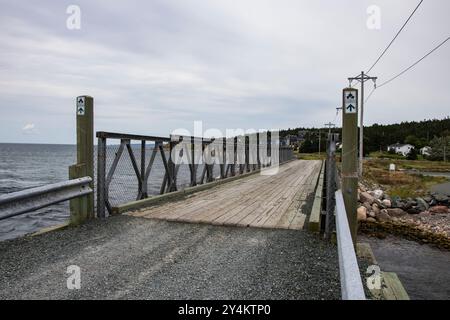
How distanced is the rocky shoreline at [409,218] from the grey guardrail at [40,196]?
11391 mm

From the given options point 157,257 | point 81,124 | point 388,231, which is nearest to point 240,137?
point 388,231

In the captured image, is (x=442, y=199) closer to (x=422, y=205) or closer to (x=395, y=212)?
(x=422, y=205)

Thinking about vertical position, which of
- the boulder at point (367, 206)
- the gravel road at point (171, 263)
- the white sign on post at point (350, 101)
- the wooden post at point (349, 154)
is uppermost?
the white sign on post at point (350, 101)

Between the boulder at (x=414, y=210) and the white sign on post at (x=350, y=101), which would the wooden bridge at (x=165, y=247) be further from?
the boulder at (x=414, y=210)

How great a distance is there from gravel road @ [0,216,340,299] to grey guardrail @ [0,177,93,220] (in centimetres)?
44

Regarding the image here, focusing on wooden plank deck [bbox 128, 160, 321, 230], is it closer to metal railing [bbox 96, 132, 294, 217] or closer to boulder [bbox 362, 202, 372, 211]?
metal railing [bbox 96, 132, 294, 217]

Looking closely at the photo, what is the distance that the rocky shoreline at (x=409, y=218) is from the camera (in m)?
14.2

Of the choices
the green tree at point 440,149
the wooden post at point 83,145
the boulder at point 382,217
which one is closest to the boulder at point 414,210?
the boulder at point 382,217

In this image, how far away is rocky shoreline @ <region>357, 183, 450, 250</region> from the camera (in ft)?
46.4

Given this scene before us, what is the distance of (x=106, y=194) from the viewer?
21.5 feet

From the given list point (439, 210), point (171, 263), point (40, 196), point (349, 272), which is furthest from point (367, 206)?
point (349, 272)

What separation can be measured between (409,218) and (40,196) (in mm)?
18402
